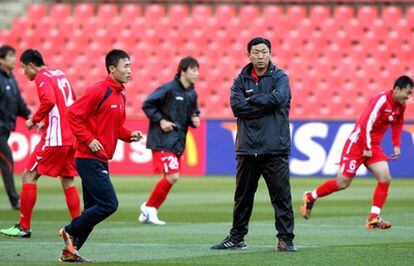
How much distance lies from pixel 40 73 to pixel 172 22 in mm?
17723

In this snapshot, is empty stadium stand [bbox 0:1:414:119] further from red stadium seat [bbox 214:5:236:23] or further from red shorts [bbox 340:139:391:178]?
red shorts [bbox 340:139:391:178]

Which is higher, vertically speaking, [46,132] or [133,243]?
[46,132]

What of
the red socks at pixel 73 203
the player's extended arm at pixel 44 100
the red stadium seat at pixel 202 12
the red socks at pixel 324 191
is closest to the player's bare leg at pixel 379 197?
the red socks at pixel 324 191

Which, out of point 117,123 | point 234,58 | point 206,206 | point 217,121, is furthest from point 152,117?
point 234,58

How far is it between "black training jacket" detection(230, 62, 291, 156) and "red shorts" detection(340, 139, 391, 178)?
3747 mm

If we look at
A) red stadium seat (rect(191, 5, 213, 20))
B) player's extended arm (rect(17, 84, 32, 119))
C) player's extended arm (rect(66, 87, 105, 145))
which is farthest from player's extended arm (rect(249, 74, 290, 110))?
red stadium seat (rect(191, 5, 213, 20))

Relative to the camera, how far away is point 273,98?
10211 millimetres

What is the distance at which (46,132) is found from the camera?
39.5ft

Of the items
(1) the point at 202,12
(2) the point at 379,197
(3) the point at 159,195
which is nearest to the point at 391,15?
(1) the point at 202,12

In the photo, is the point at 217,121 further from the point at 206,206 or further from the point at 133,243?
the point at 133,243

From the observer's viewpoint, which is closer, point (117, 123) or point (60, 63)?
point (117, 123)

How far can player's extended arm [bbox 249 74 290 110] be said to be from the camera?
10.2 meters

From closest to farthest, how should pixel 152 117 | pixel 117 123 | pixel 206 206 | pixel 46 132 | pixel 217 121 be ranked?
pixel 117 123 < pixel 46 132 < pixel 152 117 < pixel 206 206 < pixel 217 121

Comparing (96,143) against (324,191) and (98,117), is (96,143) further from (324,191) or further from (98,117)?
(324,191)
